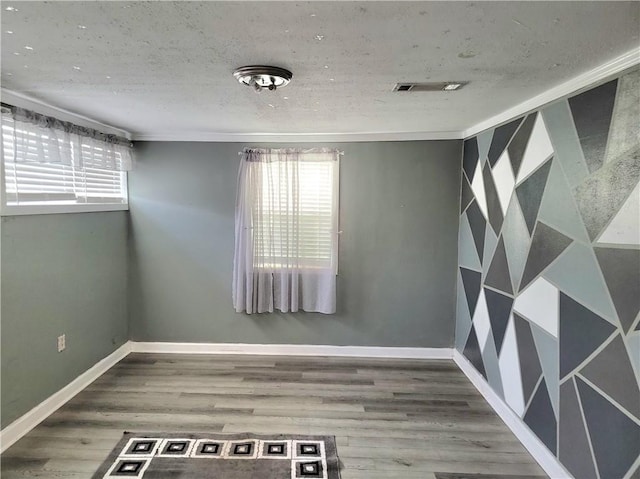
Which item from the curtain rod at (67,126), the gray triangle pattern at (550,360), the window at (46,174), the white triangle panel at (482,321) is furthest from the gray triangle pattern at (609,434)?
the curtain rod at (67,126)

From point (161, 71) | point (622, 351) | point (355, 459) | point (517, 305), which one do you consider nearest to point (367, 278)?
point (517, 305)

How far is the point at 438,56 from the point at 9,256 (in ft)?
8.72

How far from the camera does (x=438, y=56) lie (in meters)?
1.61

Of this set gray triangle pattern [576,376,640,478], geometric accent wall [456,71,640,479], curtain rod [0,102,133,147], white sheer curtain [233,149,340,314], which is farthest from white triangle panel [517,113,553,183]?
curtain rod [0,102,133,147]

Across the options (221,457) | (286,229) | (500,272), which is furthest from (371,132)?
(221,457)

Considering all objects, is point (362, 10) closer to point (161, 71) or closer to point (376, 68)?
point (376, 68)

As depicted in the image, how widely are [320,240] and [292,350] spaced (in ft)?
3.74

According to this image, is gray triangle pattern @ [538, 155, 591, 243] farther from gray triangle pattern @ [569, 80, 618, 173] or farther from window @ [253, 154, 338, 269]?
window @ [253, 154, 338, 269]

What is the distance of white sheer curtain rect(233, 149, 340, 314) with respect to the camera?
357 centimetres

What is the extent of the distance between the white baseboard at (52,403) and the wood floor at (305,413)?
54 millimetres

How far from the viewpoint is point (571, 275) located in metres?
1.95

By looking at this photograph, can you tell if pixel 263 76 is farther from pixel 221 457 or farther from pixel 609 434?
pixel 609 434

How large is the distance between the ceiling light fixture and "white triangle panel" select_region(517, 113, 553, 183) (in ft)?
4.99

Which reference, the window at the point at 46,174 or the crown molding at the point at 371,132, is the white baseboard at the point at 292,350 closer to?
the window at the point at 46,174
